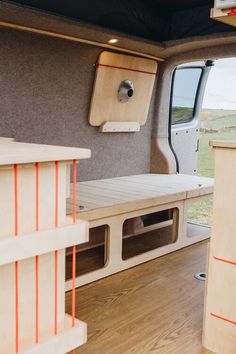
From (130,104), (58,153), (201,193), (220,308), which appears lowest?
(220,308)

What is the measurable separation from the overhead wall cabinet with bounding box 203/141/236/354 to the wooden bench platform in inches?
35.6

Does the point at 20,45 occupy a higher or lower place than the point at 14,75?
higher

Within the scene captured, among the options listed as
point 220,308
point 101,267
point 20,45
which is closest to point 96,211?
point 101,267

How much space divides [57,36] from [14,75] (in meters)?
0.41

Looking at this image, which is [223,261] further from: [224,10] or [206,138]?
[206,138]

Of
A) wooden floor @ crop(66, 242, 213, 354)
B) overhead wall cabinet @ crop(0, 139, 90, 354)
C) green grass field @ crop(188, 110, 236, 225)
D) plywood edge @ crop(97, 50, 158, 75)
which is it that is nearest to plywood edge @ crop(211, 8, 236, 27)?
plywood edge @ crop(97, 50, 158, 75)

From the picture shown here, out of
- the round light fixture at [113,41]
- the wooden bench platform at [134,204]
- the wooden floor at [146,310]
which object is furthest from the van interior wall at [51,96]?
the wooden floor at [146,310]

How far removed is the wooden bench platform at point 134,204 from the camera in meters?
2.63

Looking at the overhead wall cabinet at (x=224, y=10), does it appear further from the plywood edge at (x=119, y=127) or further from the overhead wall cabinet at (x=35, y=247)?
the plywood edge at (x=119, y=127)

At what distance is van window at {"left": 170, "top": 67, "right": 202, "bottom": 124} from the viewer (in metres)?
4.25

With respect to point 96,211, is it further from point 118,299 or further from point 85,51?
point 85,51

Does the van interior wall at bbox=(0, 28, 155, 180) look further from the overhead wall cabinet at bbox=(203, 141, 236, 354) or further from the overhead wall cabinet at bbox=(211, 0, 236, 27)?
the overhead wall cabinet at bbox=(203, 141, 236, 354)

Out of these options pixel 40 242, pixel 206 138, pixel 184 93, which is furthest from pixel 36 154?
pixel 184 93

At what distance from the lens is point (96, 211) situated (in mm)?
2541
